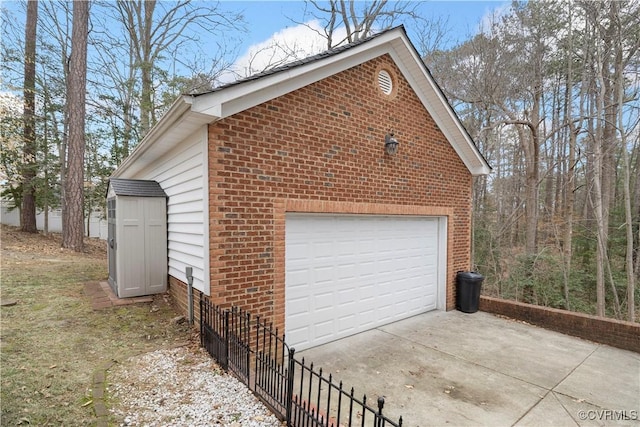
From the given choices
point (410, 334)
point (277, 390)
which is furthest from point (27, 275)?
point (410, 334)

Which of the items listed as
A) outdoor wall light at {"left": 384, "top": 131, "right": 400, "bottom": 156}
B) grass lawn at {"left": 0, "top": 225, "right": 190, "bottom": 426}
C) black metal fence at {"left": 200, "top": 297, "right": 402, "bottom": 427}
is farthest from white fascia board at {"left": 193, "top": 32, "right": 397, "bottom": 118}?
grass lawn at {"left": 0, "top": 225, "right": 190, "bottom": 426}

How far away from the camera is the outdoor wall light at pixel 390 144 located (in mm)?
5906

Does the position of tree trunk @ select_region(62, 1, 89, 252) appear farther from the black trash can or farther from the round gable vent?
the black trash can

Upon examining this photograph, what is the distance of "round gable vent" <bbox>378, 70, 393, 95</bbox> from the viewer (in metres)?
6.00

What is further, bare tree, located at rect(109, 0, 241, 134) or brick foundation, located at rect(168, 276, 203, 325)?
bare tree, located at rect(109, 0, 241, 134)

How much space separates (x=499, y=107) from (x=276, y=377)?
12130mm

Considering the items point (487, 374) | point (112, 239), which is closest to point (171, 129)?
point (112, 239)

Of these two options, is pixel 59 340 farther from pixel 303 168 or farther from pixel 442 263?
pixel 442 263

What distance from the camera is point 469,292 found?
7293mm

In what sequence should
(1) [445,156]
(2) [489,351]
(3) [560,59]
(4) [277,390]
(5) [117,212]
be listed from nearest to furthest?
(4) [277,390]
(2) [489,351]
(5) [117,212]
(1) [445,156]
(3) [560,59]

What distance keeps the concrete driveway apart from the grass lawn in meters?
2.51

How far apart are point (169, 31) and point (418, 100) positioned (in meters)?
14.4

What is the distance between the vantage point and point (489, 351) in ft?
16.8

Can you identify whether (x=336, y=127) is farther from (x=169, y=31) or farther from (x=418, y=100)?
(x=169, y=31)
